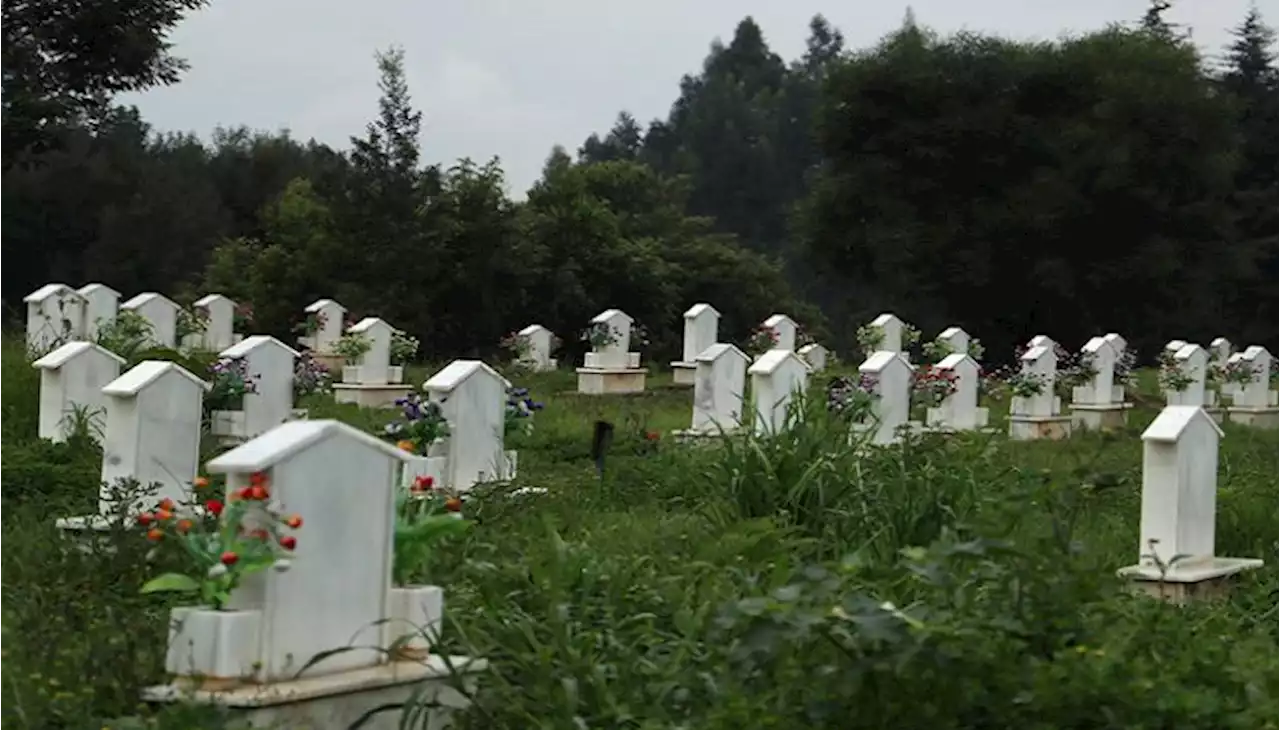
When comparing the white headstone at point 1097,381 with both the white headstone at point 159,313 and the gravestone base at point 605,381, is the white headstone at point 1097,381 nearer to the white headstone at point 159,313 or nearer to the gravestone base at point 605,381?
the gravestone base at point 605,381

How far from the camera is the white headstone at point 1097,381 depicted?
2056cm

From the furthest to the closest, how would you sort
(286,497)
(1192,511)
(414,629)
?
1. (1192,511)
2. (414,629)
3. (286,497)

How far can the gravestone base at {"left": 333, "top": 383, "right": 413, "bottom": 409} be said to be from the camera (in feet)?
61.6

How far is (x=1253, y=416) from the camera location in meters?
22.5

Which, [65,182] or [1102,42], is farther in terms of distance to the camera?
[65,182]

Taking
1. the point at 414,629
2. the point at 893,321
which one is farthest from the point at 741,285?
the point at 414,629

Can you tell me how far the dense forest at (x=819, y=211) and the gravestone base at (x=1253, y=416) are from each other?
35.0 feet

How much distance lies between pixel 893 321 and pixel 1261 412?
462cm

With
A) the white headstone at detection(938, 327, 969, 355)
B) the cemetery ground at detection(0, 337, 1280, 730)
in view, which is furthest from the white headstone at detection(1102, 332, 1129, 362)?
the cemetery ground at detection(0, 337, 1280, 730)

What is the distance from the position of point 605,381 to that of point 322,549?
16.3 meters

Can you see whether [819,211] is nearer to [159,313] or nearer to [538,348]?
[538,348]

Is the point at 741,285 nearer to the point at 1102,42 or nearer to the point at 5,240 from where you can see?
the point at 1102,42

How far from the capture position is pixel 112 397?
376 inches

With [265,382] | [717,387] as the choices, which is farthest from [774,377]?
[265,382]
